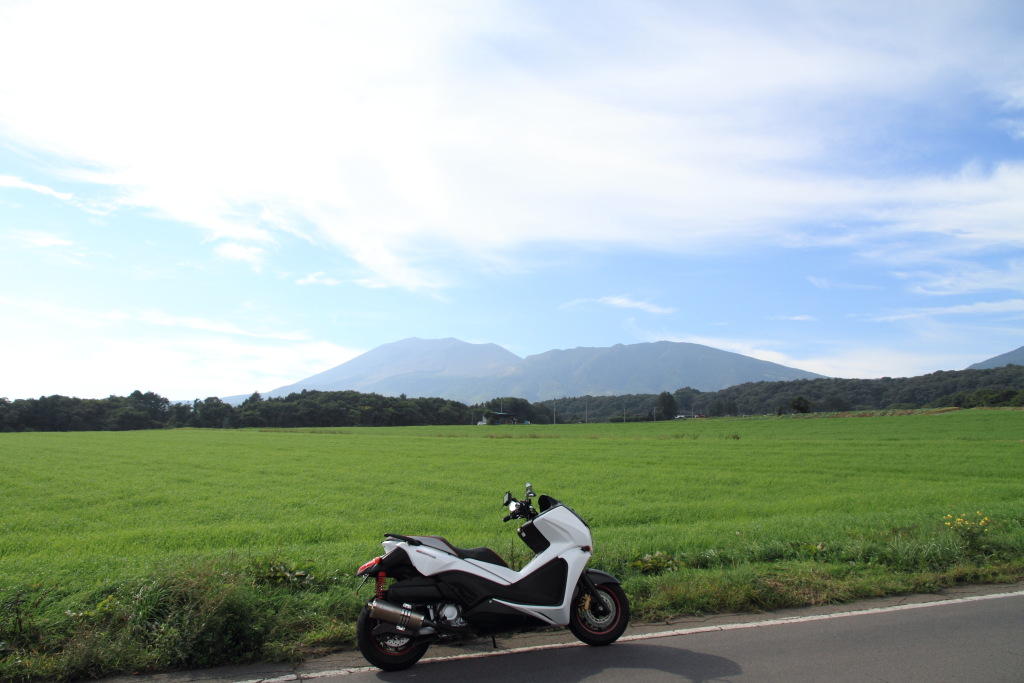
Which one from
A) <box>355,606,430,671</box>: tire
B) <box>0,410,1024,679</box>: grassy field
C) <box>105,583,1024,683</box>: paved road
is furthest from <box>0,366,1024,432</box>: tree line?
<box>355,606,430,671</box>: tire

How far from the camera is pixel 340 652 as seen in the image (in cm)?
562

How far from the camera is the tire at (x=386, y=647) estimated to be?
5.14 metres

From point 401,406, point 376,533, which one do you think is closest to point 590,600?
point 376,533

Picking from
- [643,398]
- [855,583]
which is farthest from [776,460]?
[643,398]

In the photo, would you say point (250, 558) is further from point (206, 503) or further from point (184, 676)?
point (206, 503)

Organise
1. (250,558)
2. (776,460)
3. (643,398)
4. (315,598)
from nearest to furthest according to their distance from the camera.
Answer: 1. (315,598)
2. (250,558)
3. (776,460)
4. (643,398)

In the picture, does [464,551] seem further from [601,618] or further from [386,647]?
[601,618]

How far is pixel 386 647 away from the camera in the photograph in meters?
5.21

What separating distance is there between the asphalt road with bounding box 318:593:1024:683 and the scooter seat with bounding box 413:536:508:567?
80 cm

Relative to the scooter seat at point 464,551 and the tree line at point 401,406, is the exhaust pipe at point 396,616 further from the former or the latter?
the tree line at point 401,406

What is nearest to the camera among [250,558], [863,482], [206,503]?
[250,558]

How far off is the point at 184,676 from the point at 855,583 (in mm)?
7013

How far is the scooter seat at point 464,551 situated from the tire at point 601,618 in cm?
81

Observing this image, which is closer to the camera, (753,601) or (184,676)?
(184,676)
